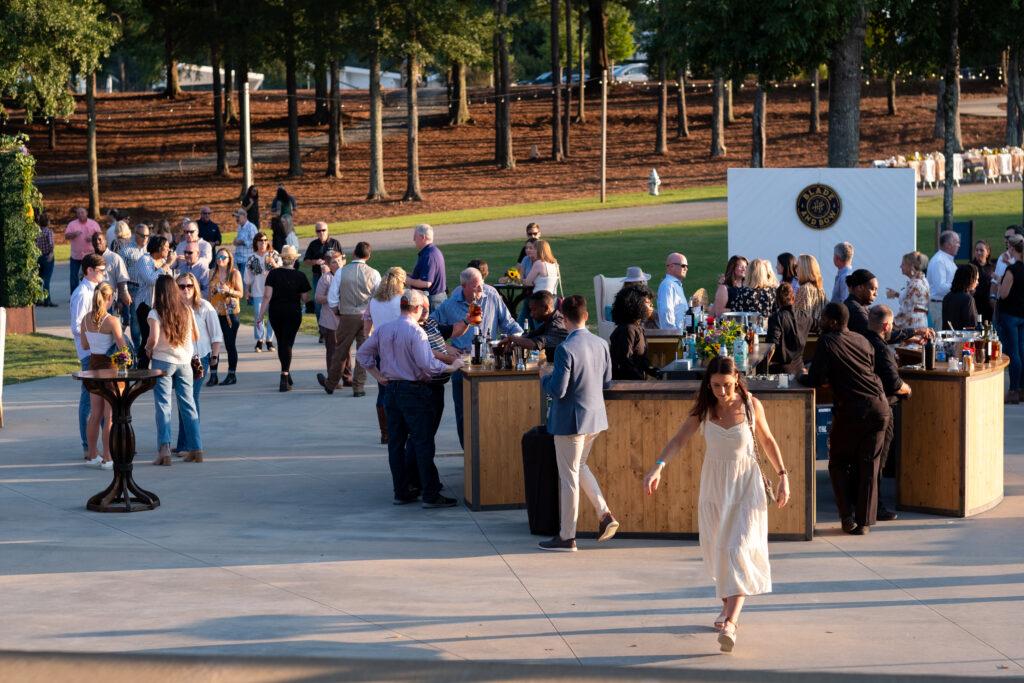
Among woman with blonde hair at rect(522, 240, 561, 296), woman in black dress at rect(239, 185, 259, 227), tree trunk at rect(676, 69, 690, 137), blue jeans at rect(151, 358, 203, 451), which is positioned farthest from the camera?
tree trunk at rect(676, 69, 690, 137)

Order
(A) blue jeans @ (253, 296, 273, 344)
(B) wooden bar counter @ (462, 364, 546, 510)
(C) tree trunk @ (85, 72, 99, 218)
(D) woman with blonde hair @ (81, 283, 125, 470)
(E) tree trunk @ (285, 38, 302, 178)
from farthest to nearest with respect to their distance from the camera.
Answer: (E) tree trunk @ (285, 38, 302, 178)
(C) tree trunk @ (85, 72, 99, 218)
(A) blue jeans @ (253, 296, 273, 344)
(D) woman with blonde hair @ (81, 283, 125, 470)
(B) wooden bar counter @ (462, 364, 546, 510)

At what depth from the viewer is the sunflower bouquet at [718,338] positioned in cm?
1145

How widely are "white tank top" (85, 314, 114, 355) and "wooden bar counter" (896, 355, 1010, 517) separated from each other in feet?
23.7

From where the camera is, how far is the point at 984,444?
38.1ft

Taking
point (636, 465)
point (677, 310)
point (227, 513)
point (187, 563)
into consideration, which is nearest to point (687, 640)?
point (636, 465)

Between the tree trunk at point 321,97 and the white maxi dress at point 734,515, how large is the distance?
142 feet

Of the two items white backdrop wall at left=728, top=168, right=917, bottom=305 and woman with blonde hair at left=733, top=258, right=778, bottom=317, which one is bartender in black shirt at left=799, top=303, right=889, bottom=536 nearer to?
woman with blonde hair at left=733, top=258, right=778, bottom=317

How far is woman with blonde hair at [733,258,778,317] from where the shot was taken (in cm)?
1441

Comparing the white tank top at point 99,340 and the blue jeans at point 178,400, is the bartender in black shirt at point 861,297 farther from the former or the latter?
the white tank top at point 99,340

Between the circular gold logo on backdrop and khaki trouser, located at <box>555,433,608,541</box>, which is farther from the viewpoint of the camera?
the circular gold logo on backdrop

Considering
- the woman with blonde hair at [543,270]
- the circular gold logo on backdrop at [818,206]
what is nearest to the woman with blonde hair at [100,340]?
the woman with blonde hair at [543,270]

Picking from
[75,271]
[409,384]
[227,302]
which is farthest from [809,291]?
[75,271]

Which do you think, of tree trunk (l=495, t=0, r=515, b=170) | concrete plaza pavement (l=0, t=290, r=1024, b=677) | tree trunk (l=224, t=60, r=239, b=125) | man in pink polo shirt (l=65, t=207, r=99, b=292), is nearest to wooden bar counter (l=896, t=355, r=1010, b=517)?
concrete plaza pavement (l=0, t=290, r=1024, b=677)

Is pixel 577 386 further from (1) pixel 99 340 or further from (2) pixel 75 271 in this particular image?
(2) pixel 75 271
